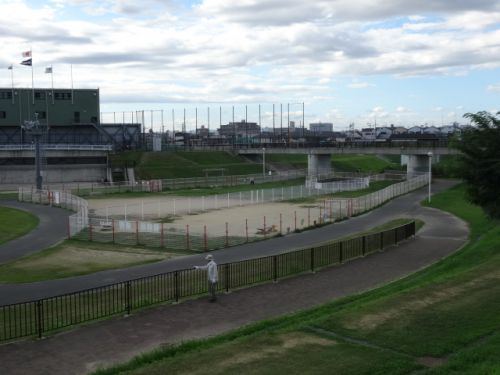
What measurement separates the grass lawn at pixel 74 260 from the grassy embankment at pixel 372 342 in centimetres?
1254

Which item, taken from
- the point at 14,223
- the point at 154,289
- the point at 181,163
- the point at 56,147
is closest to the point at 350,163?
the point at 181,163

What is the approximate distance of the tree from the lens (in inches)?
941

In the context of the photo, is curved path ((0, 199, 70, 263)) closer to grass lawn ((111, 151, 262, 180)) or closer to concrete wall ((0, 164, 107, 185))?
concrete wall ((0, 164, 107, 185))

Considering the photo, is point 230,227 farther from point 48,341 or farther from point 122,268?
point 48,341

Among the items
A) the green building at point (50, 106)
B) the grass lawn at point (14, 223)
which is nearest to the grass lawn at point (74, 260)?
the grass lawn at point (14, 223)

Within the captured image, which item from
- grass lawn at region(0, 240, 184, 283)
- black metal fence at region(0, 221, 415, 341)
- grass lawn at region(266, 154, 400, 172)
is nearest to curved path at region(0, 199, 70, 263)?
grass lawn at region(0, 240, 184, 283)

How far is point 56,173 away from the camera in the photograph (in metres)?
84.1

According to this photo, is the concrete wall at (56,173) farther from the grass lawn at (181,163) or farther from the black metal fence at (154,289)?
the black metal fence at (154,289)

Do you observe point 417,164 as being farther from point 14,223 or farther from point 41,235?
point 41,235

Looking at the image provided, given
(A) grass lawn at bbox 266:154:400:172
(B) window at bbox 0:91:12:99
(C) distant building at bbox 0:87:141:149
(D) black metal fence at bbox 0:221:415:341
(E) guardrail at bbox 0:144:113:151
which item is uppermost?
(B) window at bbox 0:91:12:99

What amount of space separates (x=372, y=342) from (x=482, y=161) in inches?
601

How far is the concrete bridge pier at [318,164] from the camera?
94.6m

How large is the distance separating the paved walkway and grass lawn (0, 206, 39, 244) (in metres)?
20.6

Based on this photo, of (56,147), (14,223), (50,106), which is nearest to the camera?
(14,223)
